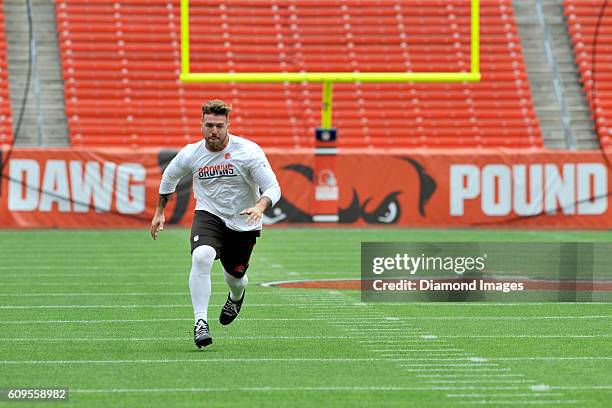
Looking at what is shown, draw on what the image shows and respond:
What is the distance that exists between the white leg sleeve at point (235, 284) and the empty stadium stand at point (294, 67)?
1575 cm

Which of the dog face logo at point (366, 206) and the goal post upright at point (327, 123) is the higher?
the goal post upright at point (327, 123)

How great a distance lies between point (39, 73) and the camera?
1016 inches

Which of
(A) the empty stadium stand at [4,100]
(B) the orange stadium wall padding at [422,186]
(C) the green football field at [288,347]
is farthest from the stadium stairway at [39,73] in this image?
(C) the green football field at [288,347]

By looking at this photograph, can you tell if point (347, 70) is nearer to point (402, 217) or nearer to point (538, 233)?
point (402, 217)

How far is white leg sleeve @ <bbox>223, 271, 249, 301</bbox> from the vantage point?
346 inches

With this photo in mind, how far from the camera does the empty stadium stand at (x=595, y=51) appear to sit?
26094 mm

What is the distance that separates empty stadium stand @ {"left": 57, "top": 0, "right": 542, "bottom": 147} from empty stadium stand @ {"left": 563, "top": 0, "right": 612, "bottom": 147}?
3.97 ft

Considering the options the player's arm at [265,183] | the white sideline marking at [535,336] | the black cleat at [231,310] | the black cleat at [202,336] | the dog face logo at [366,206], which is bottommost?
the dog face logo at [366,206]

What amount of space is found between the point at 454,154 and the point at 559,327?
13.0 m

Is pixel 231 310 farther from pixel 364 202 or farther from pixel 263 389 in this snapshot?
pixel 364 202

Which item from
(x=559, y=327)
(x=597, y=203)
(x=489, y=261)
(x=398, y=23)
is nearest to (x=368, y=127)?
(x=398, y=23)

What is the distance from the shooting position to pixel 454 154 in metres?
22.1

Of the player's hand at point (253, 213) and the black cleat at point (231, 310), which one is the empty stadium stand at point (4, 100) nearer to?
the black cleat at point (231, 310)

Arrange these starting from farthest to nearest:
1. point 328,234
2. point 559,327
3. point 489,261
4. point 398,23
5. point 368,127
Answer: point 398,23
point 368,127
point 328,234
point 489,261
point 559,327
